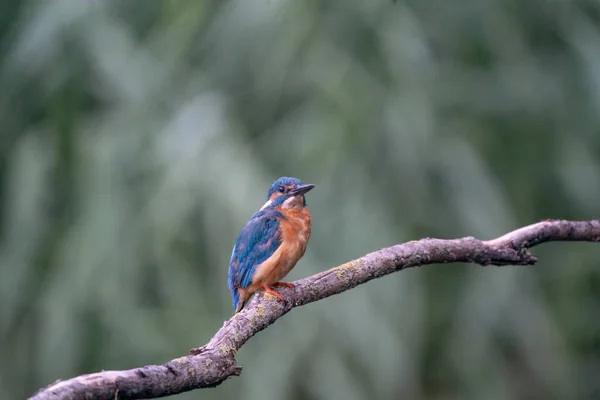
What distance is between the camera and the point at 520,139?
12.8 ft

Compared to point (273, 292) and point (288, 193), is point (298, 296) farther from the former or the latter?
point (288, 193)

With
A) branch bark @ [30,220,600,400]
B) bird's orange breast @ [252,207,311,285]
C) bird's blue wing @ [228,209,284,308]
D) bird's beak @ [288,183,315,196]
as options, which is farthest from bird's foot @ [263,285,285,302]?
bird's beak @ [288,183,315,196]

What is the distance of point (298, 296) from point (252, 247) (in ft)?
→ 2.04

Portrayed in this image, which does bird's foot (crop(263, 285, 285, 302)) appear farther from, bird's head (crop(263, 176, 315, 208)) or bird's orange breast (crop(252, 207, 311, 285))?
bird's head (crop(263, 176, 315, 208))

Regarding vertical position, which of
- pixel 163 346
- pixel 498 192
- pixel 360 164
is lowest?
pixel 163 346

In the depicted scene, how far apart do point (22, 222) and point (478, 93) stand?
2.23m

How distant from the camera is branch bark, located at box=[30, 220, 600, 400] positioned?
118 centimetres

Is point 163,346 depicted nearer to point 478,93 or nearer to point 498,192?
point 498,192

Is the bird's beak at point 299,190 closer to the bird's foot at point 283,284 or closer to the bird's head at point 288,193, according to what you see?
the bird's head at point 288,193

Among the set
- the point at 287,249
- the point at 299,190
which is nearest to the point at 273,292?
the point at 287,249

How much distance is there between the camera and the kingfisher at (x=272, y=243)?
96.0 inches

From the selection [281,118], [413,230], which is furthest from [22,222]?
[413,230]

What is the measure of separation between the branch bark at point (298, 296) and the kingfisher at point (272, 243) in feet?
1.19

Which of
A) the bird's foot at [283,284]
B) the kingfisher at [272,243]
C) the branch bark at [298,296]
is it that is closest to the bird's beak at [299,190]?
the kingfisher at [272,243]
